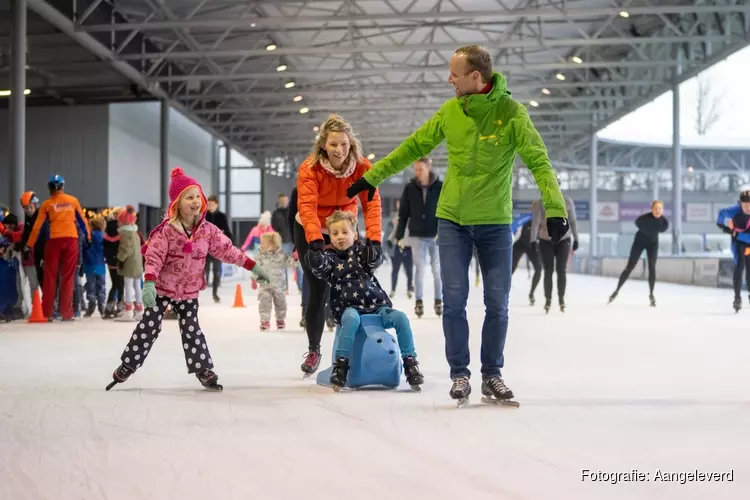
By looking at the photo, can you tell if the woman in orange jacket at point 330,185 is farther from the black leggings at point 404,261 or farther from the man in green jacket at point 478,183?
the black leggings at point 404,261

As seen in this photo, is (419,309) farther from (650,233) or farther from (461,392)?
(461,392)

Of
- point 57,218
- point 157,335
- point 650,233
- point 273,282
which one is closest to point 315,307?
point 157,335

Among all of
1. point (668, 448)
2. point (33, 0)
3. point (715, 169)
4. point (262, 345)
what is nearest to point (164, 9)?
point (33, 0)

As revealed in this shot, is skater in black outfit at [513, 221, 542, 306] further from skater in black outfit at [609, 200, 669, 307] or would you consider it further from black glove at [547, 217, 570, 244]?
black glove at [547, 217, 570, 244]

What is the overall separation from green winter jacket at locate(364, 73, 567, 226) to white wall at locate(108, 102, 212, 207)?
2286 centimetres

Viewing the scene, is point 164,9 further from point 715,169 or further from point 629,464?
point 715,169

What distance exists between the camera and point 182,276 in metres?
4.44

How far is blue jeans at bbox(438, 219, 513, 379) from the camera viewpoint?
3.93 m

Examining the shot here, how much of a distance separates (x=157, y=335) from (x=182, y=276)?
1.08 feet

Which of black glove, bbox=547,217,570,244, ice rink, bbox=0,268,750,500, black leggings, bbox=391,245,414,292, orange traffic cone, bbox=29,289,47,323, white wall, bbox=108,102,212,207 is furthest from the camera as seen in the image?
white wall, bbox=108,102,212,207

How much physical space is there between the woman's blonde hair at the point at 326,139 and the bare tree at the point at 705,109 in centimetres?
3884

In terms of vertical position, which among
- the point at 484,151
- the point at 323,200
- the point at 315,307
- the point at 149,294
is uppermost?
the point at 484,151

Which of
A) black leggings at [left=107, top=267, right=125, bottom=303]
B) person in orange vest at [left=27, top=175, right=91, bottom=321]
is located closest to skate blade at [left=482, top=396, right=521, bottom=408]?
person in orange vest at [left=27, top=175, right=91, bottom=321]

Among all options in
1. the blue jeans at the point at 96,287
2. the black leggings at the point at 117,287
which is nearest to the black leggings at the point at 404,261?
the black leggings at the point at 117,287
